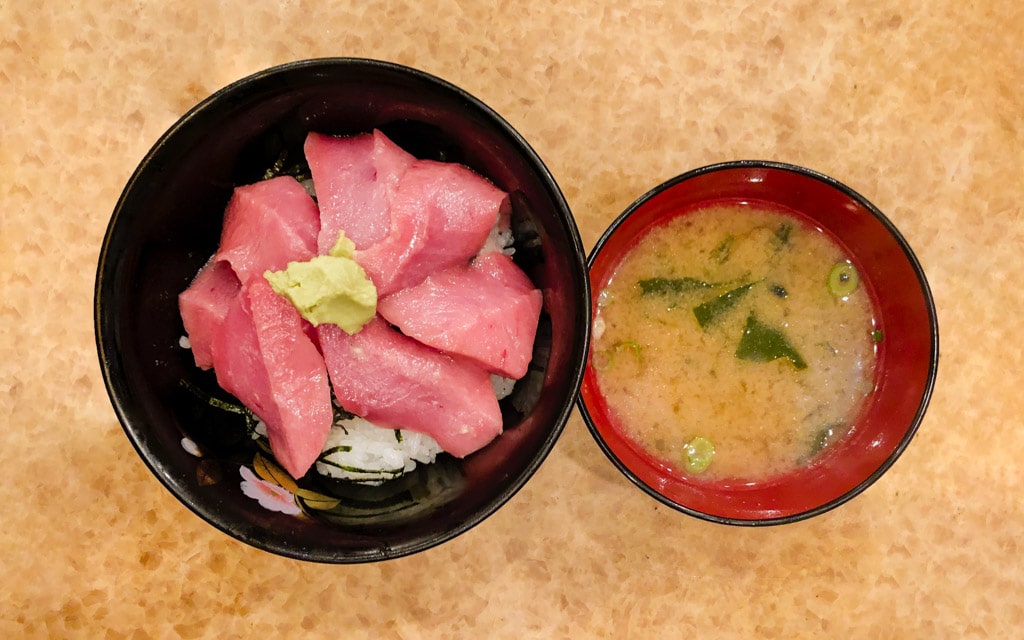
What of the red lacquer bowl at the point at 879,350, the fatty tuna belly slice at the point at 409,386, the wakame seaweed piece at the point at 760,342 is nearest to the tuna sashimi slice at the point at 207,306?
the fatty tuna belly slice at the point at 409,386

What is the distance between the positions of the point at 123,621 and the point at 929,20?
97.1 inches

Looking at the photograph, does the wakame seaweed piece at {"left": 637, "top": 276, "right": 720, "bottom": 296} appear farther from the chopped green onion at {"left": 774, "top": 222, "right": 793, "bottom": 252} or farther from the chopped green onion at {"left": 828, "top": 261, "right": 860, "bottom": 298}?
the chopped green onion at {"left": 828, "top": 261, "right": 860, "bottom": 298}

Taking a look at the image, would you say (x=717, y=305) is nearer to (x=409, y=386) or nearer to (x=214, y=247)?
(x=409, y=386)

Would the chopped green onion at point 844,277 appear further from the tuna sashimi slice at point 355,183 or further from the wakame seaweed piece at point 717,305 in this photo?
the tuna sashimi slice at point 355,183

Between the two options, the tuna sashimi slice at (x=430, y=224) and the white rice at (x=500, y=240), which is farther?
the white rice at (x=500, y=240)

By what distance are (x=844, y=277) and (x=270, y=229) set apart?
1258 mm

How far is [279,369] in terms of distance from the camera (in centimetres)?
139

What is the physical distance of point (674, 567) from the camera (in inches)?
74.2

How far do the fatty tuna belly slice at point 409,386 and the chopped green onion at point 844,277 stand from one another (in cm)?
85

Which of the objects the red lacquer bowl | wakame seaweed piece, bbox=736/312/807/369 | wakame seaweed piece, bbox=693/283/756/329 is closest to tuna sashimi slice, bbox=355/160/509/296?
the red lacquer bowl

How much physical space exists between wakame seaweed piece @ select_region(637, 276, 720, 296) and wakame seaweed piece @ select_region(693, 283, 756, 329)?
35 millimetres

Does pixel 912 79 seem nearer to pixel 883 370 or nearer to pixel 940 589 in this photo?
pixel 883 370

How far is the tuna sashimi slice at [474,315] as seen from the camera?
140cm

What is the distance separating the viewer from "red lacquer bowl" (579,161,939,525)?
5.25 ft
